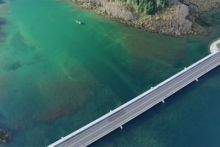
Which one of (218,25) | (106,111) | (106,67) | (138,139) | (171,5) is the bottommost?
(138,139)

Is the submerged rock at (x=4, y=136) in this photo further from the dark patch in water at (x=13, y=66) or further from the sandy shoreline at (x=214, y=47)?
the sandy shoreline at (x=214, y=47)

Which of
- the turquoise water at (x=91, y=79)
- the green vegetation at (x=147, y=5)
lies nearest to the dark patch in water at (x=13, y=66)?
the turquoise water at (x=91, y=79)

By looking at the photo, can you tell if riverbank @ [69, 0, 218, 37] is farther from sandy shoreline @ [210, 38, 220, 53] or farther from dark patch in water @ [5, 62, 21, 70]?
dark patch in water @ [5, 62, 21, 70]

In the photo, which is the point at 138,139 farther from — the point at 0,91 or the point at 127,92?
the point at 0,91

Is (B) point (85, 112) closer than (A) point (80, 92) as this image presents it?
Yes

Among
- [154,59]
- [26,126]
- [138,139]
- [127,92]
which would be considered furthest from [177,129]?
[26,126]

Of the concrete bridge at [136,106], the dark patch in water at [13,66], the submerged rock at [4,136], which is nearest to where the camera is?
the concrete bridge at [136,106]
